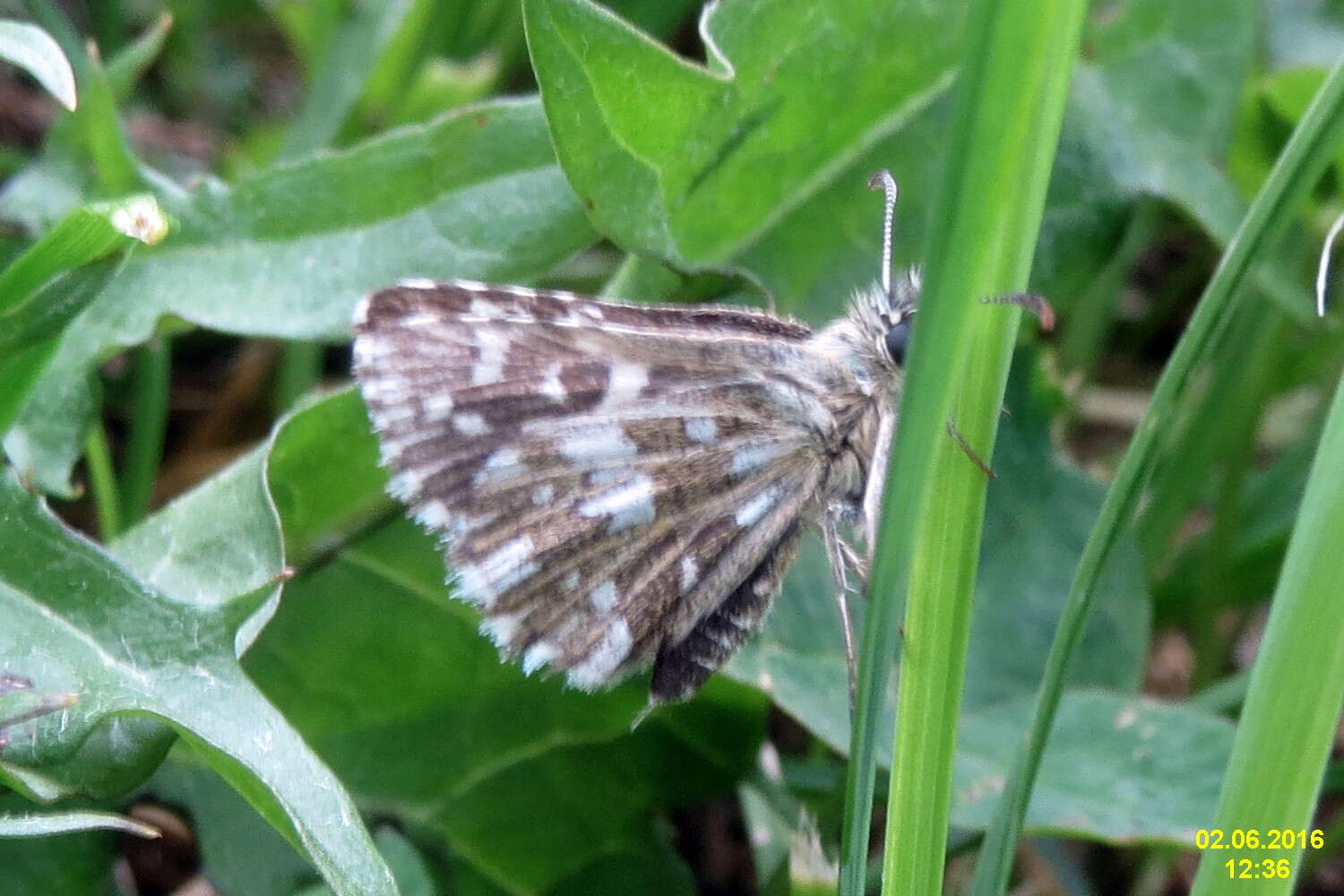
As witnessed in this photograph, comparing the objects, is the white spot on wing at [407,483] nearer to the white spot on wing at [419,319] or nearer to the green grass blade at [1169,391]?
the white spot on wing at [419,319]

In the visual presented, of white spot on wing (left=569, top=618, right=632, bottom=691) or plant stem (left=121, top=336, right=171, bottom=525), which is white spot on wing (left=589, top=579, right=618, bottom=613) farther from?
plant stem (left=121, top=336, right=171, bottom=525)

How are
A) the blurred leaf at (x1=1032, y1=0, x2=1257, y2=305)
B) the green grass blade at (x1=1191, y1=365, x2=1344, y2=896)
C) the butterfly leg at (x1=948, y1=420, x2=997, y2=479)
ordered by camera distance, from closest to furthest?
the green grass blade at (x1=1191, y1=365, x2=1344, y2=896)
the butterfly leg at (x1=948, y1=420, x2=997, y2=479)
the blurred leaf at (x1=1032, y1=0, x2=1257, y2=305)

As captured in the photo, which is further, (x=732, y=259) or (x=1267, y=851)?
(x=732, y=259)

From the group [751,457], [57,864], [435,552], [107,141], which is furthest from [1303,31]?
[57,864]

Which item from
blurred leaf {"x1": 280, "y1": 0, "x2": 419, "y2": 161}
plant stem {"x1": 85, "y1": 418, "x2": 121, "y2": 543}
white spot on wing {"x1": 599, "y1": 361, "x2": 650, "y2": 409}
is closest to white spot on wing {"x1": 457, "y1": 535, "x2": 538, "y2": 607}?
white spot on wing {"x1": 599, "y1": 361, "x2": 650, "y2": 409}

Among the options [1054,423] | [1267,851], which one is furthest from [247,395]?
[1267,851]


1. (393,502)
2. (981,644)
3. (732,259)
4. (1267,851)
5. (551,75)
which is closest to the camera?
(1267,851)

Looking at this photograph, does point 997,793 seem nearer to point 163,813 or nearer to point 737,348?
point 737,348
